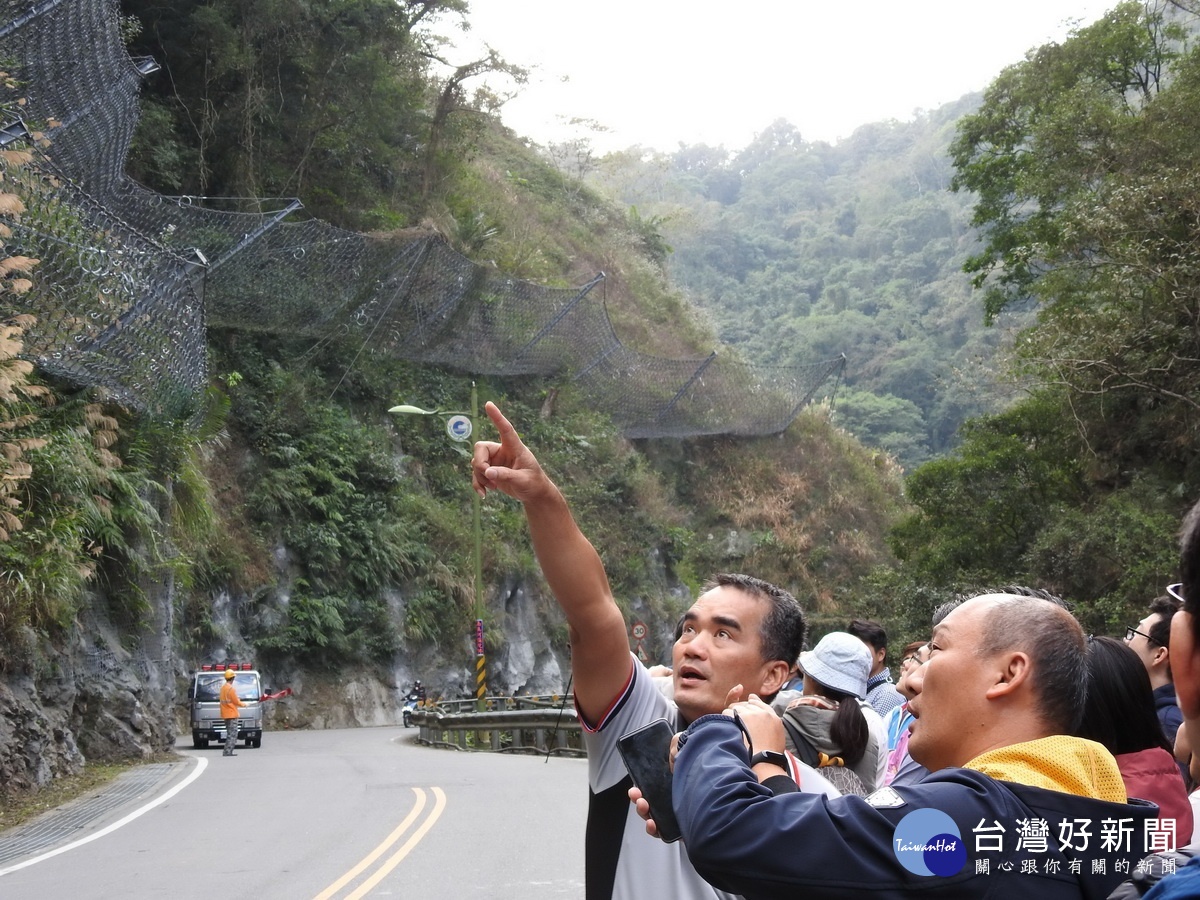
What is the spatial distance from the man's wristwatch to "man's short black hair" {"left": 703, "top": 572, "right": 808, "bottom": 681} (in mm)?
876

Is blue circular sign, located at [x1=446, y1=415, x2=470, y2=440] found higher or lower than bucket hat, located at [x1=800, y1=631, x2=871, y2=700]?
higher

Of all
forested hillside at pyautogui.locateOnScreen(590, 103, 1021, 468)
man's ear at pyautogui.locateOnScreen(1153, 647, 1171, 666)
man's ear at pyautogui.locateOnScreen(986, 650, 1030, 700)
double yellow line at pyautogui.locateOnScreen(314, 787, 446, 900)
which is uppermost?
forested hillside at pyautogui.locateOnScreen(590, 103, 1021, 468)

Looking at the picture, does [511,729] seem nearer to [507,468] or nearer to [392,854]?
[392,854]

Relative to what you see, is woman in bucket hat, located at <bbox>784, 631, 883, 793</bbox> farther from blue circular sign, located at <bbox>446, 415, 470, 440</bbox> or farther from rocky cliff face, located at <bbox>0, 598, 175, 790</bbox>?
blue circular sign, located at <bbox>446, 415, 470, 440</bbox>

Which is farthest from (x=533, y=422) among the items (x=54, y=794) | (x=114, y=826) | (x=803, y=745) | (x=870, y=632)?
(x=803, y=745)

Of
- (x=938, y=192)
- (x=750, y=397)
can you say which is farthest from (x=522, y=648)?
(x=938, y=192)

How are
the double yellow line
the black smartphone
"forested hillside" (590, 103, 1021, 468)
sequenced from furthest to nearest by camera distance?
"forested hillside" (590, 103, 1021, 468) → the double yellow line → the black smartphone

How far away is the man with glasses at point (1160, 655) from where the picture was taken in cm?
454

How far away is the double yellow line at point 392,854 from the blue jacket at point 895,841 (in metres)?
6.51

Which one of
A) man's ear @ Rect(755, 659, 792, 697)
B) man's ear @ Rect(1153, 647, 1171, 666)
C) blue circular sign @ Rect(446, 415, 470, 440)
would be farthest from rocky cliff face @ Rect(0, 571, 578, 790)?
man's ear @ Rect(755, 659, 792, 697)

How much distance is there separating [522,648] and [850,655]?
32.1 metres

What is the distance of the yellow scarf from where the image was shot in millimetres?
2109

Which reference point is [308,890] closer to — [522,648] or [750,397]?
[522,648]

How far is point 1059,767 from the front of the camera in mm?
2133
